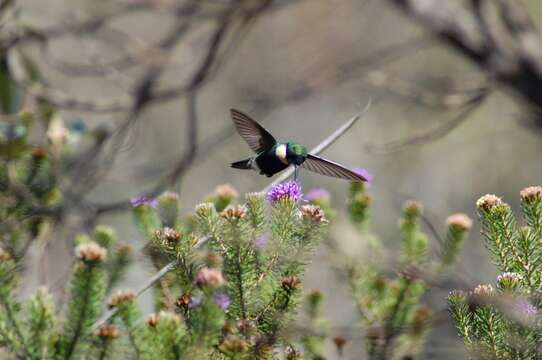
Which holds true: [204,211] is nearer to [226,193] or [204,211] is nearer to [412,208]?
[226,193]

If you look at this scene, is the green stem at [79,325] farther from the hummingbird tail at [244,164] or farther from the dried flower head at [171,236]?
the hummingbird tail at [244,164]

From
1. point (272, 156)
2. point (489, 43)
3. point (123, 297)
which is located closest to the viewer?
point (123, 297)

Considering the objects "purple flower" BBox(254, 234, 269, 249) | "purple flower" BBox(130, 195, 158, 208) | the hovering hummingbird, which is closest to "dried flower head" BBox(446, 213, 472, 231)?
the hovering hummingbird

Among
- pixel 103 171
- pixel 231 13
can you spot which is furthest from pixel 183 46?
pixel 103 171

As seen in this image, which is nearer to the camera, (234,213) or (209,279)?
(209,279)

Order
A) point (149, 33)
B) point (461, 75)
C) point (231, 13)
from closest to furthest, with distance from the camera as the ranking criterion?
point (231, 13) → point (461, 75) → point (149, 33)

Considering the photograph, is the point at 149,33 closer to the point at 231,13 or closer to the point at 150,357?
the point at 231,13

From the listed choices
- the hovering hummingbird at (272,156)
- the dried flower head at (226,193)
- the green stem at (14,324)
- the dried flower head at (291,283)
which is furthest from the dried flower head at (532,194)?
the green stem at (14,324)

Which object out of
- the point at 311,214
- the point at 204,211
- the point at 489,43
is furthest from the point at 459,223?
the point at 489,43
